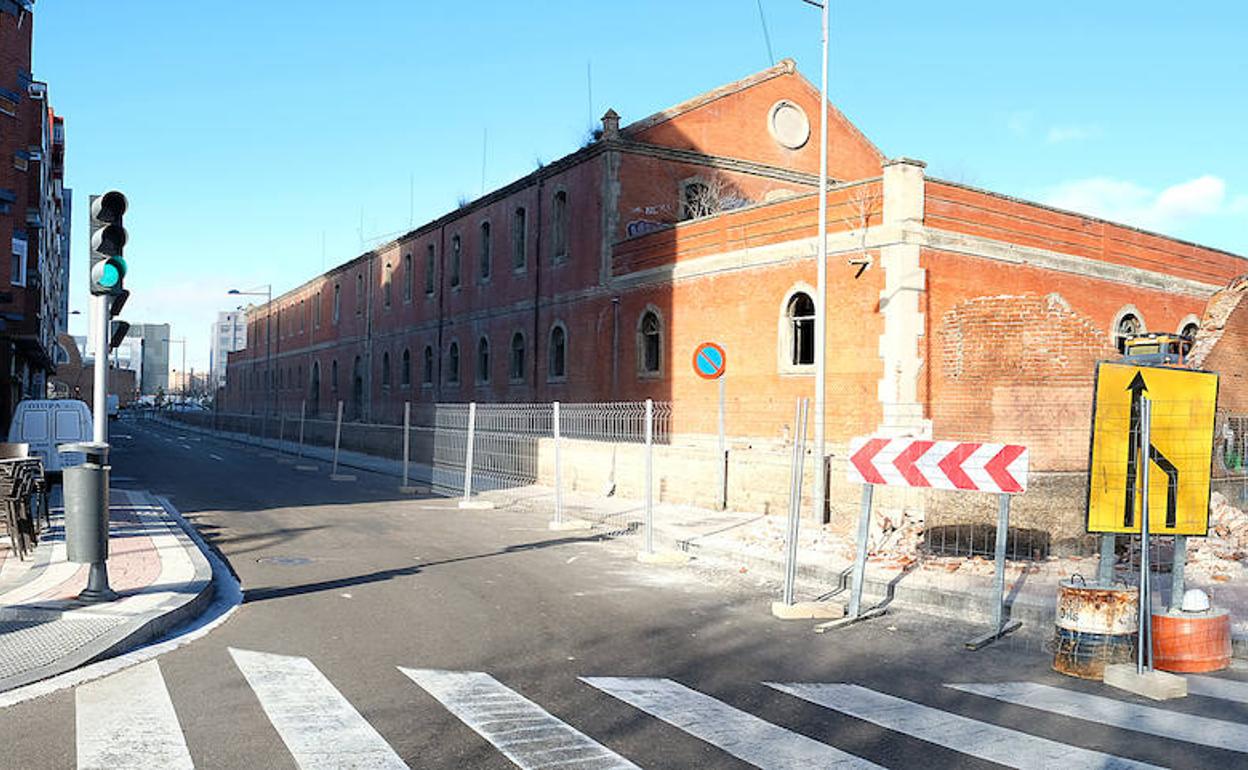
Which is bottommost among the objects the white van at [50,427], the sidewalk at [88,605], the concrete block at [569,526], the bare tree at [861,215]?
the concrete block at [569,526]

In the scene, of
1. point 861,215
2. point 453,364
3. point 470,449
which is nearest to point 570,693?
point 470,449

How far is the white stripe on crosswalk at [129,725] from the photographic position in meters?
4.86

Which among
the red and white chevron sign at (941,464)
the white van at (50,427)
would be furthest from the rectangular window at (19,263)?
the red and white chevron sign at (941,464)

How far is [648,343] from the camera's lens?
91.0 feet

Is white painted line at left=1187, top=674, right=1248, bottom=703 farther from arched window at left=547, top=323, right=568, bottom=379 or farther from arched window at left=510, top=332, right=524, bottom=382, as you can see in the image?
arched window at left=510, top=332, right=524, bottom=382

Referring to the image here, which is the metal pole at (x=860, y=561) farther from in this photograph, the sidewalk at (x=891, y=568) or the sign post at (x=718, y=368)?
the sign post at (x=718, y=368)

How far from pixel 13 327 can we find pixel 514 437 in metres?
19.4

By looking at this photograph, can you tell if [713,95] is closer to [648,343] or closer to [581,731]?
[648,343]

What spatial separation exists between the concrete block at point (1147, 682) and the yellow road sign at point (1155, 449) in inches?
46.9

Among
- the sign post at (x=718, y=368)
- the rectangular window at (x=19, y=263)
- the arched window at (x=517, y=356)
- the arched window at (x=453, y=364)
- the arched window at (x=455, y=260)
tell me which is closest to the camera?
the sign post at (x=718, y=368)

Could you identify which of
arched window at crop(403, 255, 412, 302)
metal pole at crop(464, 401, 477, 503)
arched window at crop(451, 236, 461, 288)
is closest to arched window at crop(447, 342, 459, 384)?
arched window at crop(451, 236, 461, 288)

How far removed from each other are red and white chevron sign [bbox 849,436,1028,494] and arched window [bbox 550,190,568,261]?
931 inches

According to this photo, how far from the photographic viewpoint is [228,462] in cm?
3186

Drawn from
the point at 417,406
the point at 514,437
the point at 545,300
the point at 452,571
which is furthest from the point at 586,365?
the point at 452,571
